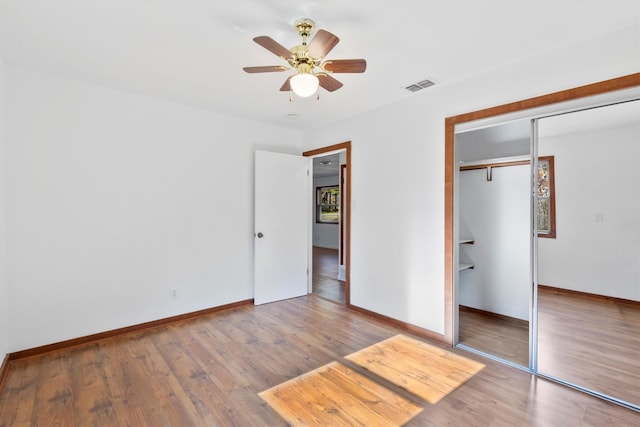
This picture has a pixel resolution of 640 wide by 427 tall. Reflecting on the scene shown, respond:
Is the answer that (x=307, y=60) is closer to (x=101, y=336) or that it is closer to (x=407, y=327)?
(x=407, y=327)

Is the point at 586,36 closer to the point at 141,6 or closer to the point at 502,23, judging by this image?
the point at 502,23

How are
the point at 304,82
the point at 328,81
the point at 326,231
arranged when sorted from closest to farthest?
the point at 304,82
the point at 328,81
the point at 326,231


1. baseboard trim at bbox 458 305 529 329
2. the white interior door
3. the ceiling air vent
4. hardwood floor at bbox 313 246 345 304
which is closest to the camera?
the ceiling air vent

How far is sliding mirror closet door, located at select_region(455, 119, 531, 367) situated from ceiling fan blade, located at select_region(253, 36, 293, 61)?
Answer: 1.91 meters

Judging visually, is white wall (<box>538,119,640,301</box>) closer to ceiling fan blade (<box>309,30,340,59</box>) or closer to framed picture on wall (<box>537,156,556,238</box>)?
framed picture on wall (<box>537,156,556,238</box>)

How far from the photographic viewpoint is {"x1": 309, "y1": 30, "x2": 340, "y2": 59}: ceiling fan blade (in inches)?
68.1

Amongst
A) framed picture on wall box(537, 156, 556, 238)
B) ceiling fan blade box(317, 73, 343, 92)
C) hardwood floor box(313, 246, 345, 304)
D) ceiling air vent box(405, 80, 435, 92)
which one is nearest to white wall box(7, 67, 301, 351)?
hardwood floor box(313, 246, 345, 304)

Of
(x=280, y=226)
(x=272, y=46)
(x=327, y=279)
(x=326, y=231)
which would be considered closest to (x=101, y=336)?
(x=280, y=226)

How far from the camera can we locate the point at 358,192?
3895mm

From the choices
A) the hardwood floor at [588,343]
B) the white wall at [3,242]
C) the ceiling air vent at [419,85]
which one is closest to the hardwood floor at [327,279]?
the hardwood floor at [588,343]

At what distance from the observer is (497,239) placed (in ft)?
11.1

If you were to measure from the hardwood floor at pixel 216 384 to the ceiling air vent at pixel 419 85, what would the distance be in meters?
2.53

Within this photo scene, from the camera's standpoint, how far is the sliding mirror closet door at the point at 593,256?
213 cm

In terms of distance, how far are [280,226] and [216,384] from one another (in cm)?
234
